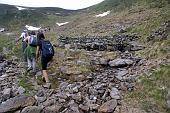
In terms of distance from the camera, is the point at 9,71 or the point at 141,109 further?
the point at 9,71

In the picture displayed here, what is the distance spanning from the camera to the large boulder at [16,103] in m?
Answer: 14.2

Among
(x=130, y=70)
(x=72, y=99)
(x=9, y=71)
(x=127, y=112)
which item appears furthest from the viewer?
(x=9, y=71)

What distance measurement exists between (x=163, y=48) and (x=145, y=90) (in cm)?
465

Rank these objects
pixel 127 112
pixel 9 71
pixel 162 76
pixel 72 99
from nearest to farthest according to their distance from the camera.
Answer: pixel 127 112
pixel 72 99
pixel 162 76
pixel 9 71

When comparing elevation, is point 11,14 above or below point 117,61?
below

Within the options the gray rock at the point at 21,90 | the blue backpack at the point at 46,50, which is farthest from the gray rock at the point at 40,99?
the blue backpack at the point at 46,50

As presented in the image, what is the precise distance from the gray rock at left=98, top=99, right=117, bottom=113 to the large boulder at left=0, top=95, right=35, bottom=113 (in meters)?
2.84

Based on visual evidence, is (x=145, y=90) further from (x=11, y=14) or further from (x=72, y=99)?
(x=11, y=14)

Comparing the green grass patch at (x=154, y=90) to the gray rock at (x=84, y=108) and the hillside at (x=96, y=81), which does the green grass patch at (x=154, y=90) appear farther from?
the gray rock at (x=84, y=108)

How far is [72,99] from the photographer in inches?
570

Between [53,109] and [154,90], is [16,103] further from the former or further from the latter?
[154,90]

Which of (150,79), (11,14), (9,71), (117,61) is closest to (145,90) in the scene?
(150,79)

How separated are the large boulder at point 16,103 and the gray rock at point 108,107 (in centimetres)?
284

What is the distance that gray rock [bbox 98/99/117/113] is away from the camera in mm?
13531
